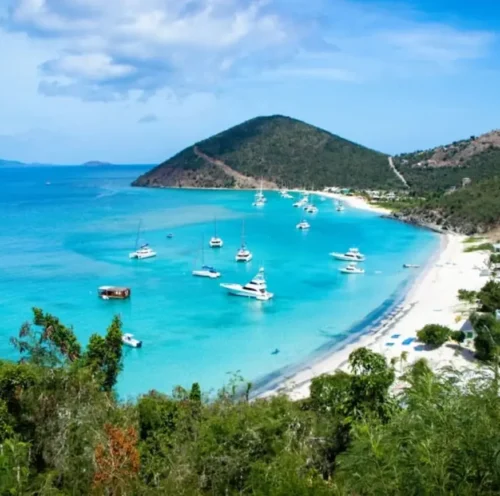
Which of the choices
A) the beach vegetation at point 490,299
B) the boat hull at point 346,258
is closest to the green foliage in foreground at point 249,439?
the beach vegetation at point 490,299

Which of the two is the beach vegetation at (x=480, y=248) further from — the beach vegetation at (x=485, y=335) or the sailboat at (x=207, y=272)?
the beach vegetation at (x=485, y=335)

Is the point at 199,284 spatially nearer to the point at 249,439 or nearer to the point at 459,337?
the point at 459,337

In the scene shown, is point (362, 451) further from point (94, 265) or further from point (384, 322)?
point (94, 265)

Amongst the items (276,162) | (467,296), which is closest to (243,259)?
(467,296)

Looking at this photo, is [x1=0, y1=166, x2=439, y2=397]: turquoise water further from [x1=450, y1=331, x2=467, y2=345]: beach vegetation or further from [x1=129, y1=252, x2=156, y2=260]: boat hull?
[x1=450, y1=331, x2=467, y2=345]: beach vegetation

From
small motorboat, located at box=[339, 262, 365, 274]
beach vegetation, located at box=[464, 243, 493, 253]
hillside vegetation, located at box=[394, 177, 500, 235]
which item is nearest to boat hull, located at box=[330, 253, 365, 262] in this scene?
small motorboat, located at box=[339, 262, 365, 274]
